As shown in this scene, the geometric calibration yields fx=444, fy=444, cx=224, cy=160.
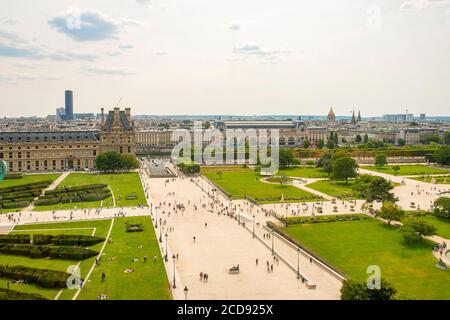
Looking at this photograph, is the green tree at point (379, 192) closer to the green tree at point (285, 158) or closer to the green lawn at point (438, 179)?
the green lawn at point (438, 179)

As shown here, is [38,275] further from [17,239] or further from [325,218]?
[325,218]

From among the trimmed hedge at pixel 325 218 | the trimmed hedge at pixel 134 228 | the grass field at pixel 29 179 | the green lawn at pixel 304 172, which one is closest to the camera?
the trimmed hedge at pixel 134 228

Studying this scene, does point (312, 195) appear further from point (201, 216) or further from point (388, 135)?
point (388, 135)

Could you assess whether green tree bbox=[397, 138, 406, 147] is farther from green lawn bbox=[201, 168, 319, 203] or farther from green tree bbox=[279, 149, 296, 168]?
green lawn bbox=[201, 168, 319, 203]

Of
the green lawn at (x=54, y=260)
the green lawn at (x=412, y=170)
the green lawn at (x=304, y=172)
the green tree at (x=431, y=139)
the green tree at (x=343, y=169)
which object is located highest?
the green tree at (x=431, y=139)

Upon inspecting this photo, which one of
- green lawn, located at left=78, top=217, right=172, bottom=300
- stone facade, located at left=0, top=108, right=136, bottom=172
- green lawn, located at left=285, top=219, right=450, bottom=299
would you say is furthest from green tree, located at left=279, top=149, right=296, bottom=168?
green lawn, located at left=78, top=217, right=172, bottom=300

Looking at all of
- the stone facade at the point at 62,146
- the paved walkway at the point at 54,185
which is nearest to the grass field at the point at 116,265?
the paved walkway at the point at 54,185
